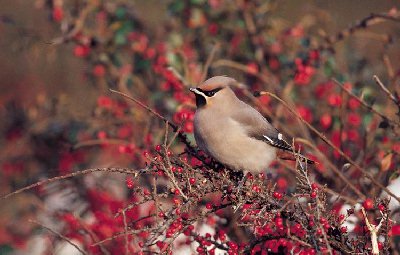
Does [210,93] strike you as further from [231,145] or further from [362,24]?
[362,24]

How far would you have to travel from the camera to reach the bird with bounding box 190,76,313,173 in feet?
10.2

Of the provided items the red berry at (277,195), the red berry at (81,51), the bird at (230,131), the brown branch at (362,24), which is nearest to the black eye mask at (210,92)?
the bird at (230,131)

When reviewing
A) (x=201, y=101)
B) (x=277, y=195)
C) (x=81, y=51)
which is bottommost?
(x=81, y=51)

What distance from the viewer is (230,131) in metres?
3.21

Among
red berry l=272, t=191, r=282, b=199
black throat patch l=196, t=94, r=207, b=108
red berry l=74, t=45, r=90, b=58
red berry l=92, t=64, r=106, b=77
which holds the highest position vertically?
red berry l=272, t=191, r=282, b=199

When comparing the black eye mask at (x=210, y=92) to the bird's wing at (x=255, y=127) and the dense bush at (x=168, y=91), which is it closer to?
the bird's wing at (x=255, y=127)

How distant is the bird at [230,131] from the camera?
310cm

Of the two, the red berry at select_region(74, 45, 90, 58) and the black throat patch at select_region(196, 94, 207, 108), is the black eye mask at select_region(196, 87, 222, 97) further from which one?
the red berry at select_region(74, 45, 90, 58)

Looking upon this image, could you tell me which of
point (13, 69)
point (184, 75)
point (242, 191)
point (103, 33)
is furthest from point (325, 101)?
point (13, 69)

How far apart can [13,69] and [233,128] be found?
6.71m

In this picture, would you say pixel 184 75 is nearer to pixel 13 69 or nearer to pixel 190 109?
pixel 190 109

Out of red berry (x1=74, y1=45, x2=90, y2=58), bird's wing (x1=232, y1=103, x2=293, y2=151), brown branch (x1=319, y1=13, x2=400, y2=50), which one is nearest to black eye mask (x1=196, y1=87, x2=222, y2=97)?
bird's wing (x1=232, y1=103, x2=293, y2=151)

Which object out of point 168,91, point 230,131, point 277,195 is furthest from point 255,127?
point 168,91

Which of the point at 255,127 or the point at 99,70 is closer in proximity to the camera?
the point at 255,127
